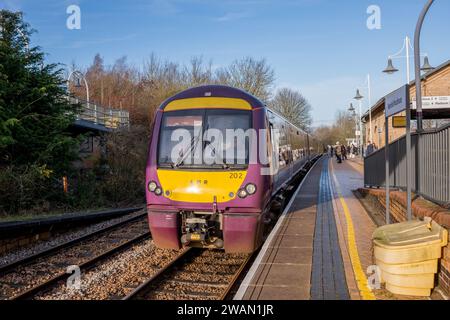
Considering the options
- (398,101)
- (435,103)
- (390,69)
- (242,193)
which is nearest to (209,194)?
(242,193)

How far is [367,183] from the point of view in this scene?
14906 mm

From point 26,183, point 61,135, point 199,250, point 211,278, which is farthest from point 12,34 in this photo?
point 211,278

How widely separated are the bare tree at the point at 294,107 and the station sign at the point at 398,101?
62.8 metres

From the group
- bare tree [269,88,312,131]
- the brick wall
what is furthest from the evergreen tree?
bare tree [269,88,312,131]

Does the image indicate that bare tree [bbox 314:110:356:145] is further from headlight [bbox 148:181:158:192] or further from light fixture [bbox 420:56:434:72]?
headlight [bbox 148:181:158:192]

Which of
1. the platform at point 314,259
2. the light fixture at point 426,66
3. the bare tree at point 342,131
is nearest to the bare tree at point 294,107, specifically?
the bare tree at point 342,131

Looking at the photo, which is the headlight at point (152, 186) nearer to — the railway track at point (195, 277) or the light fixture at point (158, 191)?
the light fixture at point (158, 191)

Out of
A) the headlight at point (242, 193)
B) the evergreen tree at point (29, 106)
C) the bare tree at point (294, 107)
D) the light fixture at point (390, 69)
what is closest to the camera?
the headlight at point (242, 193)

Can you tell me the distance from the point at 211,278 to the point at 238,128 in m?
2.44

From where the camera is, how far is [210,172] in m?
7.05

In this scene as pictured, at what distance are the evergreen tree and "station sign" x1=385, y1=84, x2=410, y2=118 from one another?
11.7 meters

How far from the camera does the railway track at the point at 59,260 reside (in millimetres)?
6562
